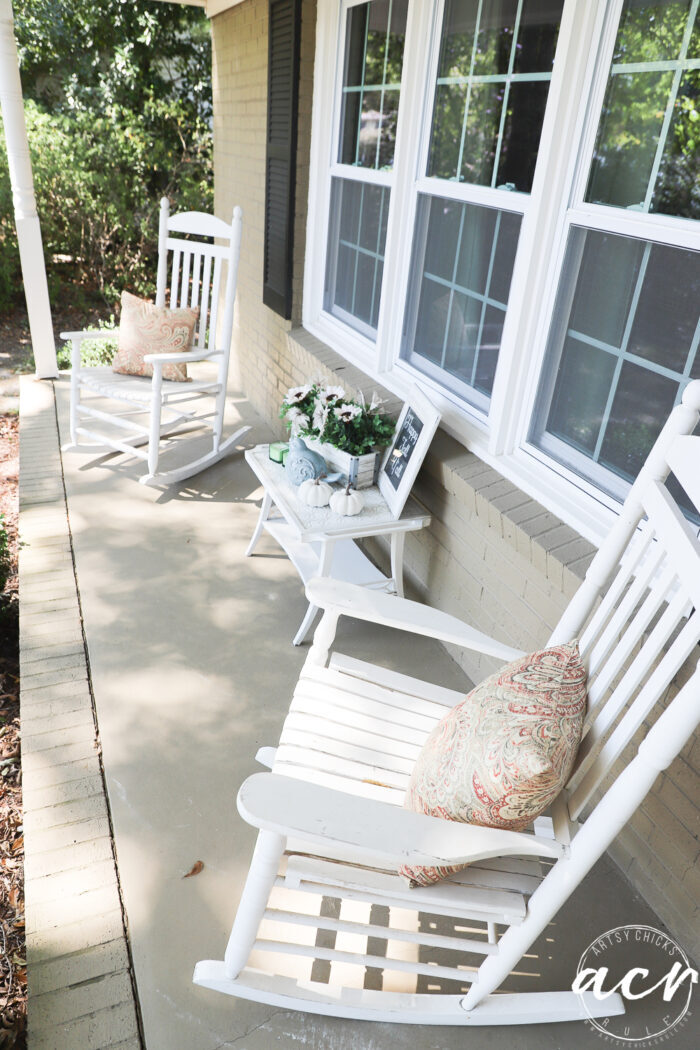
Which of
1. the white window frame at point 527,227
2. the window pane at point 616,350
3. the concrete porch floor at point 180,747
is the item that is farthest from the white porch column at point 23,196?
the window pane at point 616,350

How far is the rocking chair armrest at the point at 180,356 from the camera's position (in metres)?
3.20

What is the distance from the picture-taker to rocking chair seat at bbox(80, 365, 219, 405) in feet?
11.1

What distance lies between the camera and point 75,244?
7.02 m

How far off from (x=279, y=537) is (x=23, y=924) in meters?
1.43

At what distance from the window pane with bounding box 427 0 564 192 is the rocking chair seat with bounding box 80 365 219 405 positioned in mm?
1590

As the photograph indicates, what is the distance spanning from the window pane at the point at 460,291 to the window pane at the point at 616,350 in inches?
12.4

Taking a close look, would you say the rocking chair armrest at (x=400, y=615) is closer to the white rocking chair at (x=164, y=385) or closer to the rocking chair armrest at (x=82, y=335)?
the white rocking chair at (x=164, y=385)

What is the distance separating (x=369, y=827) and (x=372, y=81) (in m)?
2.89

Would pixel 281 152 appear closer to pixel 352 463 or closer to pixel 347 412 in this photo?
pixel 347 412

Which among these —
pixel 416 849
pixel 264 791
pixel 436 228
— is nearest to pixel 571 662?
pixel 416 849

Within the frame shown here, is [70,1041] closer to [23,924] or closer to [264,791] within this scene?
[23,924]

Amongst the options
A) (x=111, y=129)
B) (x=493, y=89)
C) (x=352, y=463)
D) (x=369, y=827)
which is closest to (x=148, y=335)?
(x=352, y=463)

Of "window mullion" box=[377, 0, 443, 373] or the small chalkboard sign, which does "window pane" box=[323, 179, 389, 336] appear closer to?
"window mullion" box=[377, 0, 443, 373]

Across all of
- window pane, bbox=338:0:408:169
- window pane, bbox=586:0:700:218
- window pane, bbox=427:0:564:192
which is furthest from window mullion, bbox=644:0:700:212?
window pane, bbox=338:0:408:169
